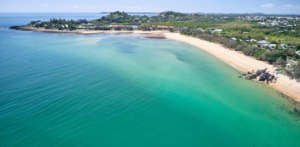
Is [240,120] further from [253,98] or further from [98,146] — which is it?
[98,146]

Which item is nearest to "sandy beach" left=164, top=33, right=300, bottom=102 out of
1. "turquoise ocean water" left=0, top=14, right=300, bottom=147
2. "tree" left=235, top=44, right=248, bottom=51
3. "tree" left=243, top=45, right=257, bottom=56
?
"tree" left=243, top=45, right=257, bottom=56

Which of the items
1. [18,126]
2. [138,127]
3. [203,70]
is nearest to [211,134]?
[138,127]

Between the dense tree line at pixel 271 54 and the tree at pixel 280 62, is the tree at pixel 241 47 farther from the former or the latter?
the tree at pixel 280 62

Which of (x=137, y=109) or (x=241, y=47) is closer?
(x=137, y=109)

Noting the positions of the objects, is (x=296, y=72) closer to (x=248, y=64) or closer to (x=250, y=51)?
(x=248, y=64)

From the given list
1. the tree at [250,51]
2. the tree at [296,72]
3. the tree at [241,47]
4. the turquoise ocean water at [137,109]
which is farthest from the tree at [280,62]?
the tree at [241,47]

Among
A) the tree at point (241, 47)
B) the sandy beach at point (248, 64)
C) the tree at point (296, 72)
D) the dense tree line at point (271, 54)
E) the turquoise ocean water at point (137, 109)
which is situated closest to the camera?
the turquoise ocean water at point (137, 109)

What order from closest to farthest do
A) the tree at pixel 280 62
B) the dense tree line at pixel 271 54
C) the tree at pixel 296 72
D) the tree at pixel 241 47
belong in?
1. the tree at pixel 296 72
2. the dense tree line at pixel 271 54
3. the tree at pixel 280 62
4. the tree at pixel 241 47

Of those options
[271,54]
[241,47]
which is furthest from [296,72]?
[241,47]
